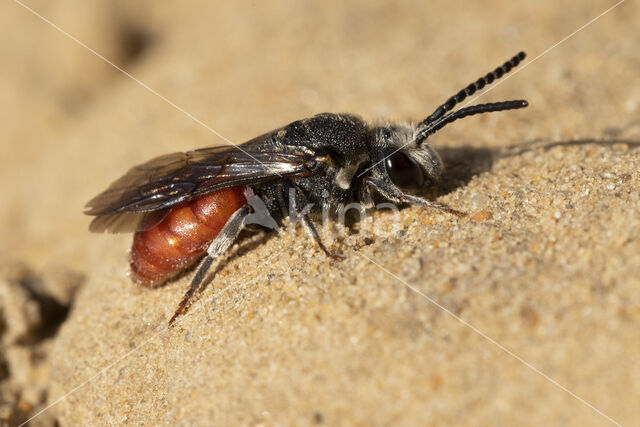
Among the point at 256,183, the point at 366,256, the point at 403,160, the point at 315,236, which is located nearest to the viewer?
the point at 366,256

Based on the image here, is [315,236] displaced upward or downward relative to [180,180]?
upward

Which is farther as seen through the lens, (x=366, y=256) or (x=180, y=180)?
(x=180, y=180)

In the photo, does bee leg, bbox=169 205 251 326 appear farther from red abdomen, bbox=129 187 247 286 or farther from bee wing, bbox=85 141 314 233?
bee wing, bbox=85 141 314 233

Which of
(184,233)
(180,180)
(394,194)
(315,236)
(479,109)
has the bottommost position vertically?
(184,233)

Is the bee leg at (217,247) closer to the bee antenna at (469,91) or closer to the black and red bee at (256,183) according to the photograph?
the black and red bee at (256,183)

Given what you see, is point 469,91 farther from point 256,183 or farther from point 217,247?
point 217,247

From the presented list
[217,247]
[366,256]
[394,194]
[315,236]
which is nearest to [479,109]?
[394,194]
